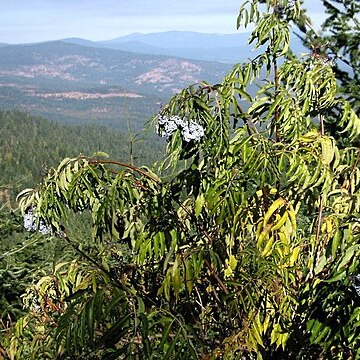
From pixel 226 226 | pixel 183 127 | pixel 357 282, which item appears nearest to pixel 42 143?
pixel 226 226

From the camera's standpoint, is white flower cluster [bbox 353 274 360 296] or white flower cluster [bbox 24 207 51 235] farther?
white flower cluster [bbox 24 207 51 235]

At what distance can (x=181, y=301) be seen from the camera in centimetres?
218

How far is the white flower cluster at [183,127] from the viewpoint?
68.2 inches

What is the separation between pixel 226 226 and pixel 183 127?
1.58ft

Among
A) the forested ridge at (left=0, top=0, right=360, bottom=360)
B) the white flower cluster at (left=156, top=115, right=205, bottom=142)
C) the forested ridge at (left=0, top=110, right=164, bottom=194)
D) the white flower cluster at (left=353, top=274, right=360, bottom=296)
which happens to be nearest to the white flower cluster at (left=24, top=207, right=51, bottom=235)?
the forested ridge at (left=0, top=0, right=360, bottom=360)

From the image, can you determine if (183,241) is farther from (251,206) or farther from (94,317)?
(94,317)

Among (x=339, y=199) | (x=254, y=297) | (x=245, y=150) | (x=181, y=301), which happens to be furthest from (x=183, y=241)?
(x=339, y=199)

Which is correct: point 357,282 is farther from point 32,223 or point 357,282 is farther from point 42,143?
point 42,143

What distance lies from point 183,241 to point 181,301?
0.26 meters

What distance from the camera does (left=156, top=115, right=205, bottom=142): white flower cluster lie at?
173 centimetres

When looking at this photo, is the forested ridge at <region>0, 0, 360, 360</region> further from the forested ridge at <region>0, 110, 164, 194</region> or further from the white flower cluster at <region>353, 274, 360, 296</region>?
the forested ridge at <region>0, 110, 164, 194</region>

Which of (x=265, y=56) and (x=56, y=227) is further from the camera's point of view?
(x=265, y=56)

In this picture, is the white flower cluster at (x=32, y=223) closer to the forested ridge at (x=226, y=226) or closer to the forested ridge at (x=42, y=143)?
the forested ridge at (x=226, y=226)

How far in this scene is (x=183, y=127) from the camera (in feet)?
5.74
